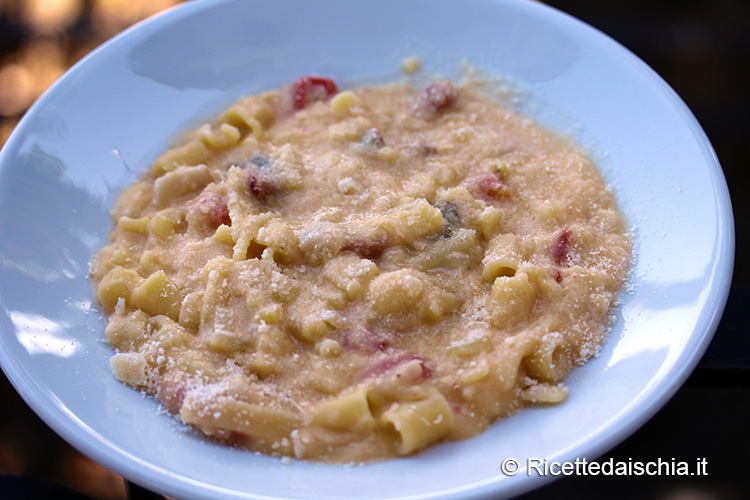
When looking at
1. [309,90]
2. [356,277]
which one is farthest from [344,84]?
[356,277]

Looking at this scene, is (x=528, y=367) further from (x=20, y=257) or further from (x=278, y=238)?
(x=20, y=257)

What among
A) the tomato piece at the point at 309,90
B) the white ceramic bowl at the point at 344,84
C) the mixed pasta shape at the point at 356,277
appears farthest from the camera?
the tomato piece at the point at 309,90

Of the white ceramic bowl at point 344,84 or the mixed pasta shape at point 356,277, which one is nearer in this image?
the white ceramic bowl at point 344,84

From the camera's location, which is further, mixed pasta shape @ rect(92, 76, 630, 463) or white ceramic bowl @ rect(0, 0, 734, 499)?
mixed pasta shape @ rect(92, 76, 630, 463)

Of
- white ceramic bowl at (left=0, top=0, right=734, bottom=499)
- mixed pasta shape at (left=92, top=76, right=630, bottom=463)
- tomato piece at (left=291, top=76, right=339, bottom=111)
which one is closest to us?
white ceramic bowl at (left=0, top=0, right=734, bottom=499)

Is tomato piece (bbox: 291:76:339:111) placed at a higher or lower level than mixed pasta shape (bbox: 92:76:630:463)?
higher

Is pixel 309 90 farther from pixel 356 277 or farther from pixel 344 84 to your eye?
pixel 356 277

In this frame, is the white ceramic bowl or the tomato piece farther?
the tomato piece

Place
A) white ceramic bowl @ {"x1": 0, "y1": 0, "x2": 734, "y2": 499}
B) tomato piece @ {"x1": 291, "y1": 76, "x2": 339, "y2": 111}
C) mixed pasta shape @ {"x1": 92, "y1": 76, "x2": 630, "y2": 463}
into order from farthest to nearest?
1. tomato piece @ {"x1": 291, "y1": 76, "x2": 339, "y2": 111}
2. mixed pasta shape @ {"x1": 92, "y1": 76, "x2": 630, "y2": 463}
3. white ceramic bowl @ {"x1": 0, "y1": 0, "x2": 734, "y2": 499}
